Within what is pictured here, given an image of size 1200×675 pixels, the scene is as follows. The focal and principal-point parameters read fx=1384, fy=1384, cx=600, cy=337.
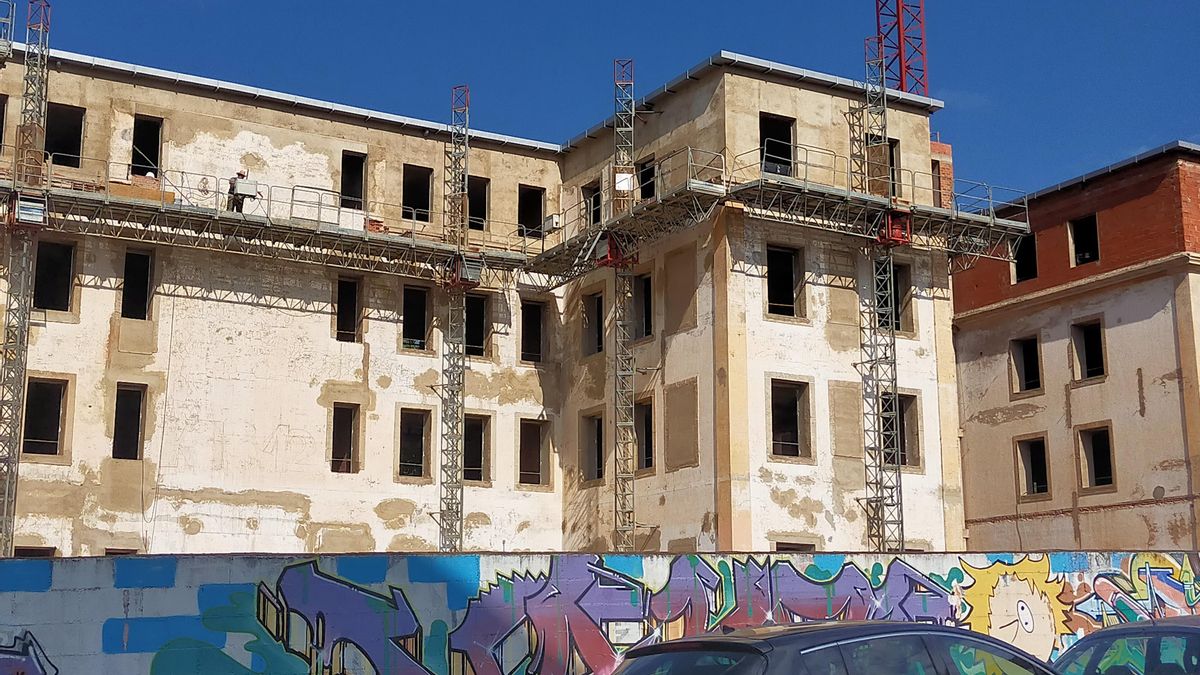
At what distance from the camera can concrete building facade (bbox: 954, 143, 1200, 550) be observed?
36.0m

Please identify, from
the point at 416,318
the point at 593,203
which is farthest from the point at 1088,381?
the point at 416,318

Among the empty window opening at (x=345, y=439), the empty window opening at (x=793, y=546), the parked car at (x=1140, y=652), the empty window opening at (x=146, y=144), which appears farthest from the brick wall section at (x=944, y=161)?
the parked car at (x=1140, y=652)

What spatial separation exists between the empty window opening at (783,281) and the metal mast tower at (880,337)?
1.76 meters

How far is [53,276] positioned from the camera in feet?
104

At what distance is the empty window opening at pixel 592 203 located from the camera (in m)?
Result: 37.0

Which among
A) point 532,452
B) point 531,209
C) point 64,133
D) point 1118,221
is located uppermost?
point 64,133

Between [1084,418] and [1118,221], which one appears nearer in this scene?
[1118,221]

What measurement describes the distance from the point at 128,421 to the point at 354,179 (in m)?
8.59

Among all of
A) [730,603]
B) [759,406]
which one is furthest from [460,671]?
[759,406]

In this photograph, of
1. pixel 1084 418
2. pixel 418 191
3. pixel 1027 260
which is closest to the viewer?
pixel 418 191

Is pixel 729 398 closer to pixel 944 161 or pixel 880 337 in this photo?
pixel 880 337

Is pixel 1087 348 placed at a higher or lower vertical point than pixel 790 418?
higher

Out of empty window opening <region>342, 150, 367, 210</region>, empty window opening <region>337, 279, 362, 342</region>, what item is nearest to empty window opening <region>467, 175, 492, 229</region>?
empty window opening <region>342, 150, 367, 210</region>

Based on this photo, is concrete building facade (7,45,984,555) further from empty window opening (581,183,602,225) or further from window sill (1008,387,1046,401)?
window sill (1008,387,1046,401)
